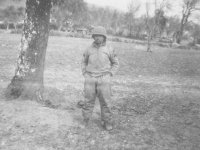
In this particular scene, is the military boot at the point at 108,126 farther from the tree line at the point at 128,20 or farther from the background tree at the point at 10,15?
the background tree at the point at 10,15

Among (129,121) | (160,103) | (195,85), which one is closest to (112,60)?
(129,121)

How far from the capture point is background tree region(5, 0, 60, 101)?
5469mm

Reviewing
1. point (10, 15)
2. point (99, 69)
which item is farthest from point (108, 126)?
point (10, 15)

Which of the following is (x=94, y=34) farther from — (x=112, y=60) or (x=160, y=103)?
(x=160, y=103)

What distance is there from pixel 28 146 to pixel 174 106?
14.4 ft

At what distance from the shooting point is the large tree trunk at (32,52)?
5.47 meters

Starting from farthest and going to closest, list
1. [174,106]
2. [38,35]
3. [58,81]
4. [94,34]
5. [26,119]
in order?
1. [58,81]
2. [174,106]
3. [38,35]
4. [26,119]
5. [94,34]

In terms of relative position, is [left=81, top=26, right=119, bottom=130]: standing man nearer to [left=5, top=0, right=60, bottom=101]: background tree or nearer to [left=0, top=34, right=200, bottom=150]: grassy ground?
[left=0, top=34, right=200, bottom=150]: grassy ground

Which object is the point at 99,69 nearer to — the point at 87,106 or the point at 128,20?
the point at 87,106

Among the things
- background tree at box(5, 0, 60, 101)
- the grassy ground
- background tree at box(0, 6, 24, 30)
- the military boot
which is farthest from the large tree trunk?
background tree at box(0, 6, 24, 30)

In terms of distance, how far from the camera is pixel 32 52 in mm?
5605

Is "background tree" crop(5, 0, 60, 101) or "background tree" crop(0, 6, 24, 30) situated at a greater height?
"background tree" crop(0, 6, 24, 30)

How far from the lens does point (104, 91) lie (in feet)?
14.3

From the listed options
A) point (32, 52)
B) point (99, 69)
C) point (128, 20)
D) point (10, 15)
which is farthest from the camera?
point (128, 20)
